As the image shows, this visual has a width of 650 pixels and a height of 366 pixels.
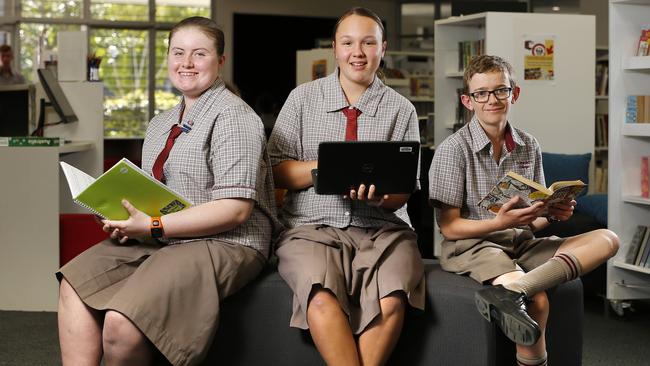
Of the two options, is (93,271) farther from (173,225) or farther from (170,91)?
(170,91)

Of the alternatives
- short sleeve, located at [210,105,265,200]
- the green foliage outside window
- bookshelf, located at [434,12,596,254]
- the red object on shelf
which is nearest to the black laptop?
short sleeve, located at [210,105,265,200]

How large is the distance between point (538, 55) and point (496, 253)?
133 inches

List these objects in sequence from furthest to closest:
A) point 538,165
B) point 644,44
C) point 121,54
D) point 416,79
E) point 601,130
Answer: point 121,54 < point 601,130 < point 416,79 < point 644,44 < point 538,165

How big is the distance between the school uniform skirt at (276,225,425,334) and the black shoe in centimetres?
20

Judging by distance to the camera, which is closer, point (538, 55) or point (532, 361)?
point (532, 361)

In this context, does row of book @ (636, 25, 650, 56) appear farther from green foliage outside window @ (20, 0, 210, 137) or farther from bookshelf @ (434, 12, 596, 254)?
green foliage outside window @ (20, 0, 210, 137)

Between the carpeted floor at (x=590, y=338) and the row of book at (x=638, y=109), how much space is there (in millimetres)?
972

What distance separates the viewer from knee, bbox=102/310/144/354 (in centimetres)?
247

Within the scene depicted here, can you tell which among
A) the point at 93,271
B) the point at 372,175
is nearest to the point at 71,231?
the point at 93,271

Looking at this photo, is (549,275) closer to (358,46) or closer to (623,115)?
(358,46)

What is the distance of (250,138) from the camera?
9.02 feet

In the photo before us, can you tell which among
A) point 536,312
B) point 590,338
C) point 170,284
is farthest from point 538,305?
point 590,338

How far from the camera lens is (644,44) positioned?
457cm

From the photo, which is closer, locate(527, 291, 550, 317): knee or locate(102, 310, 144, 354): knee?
locate(102, 310, 144, 354): knee
